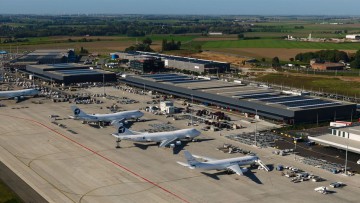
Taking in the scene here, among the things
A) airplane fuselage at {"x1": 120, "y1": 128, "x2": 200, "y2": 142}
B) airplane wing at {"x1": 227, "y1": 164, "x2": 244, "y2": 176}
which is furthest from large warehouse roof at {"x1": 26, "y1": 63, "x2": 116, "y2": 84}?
airplane wing at {"x1": 227, "y1": 164, "x2": 244, "y2": 176}

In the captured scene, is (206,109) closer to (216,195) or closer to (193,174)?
(193,174)

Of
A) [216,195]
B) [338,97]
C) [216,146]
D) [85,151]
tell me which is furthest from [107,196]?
[338,97]

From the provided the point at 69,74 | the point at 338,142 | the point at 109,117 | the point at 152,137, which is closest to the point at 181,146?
the point at 152,137

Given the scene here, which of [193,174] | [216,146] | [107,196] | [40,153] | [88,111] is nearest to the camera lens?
[107,196]

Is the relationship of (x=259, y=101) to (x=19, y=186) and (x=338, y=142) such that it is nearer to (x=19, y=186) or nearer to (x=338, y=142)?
(x=338, y=142)

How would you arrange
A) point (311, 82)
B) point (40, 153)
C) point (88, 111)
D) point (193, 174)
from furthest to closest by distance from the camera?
1. point (311, 82)
2. point (88, 111)
3. point (40, 153)
4. point (193, 174)

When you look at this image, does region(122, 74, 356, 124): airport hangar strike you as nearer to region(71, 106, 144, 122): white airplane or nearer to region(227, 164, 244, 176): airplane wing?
region(71, 106, 144, 122): white airplane

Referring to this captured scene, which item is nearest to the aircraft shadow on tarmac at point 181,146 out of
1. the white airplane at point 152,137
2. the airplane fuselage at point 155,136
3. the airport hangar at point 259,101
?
the white airplane at point 152,137
